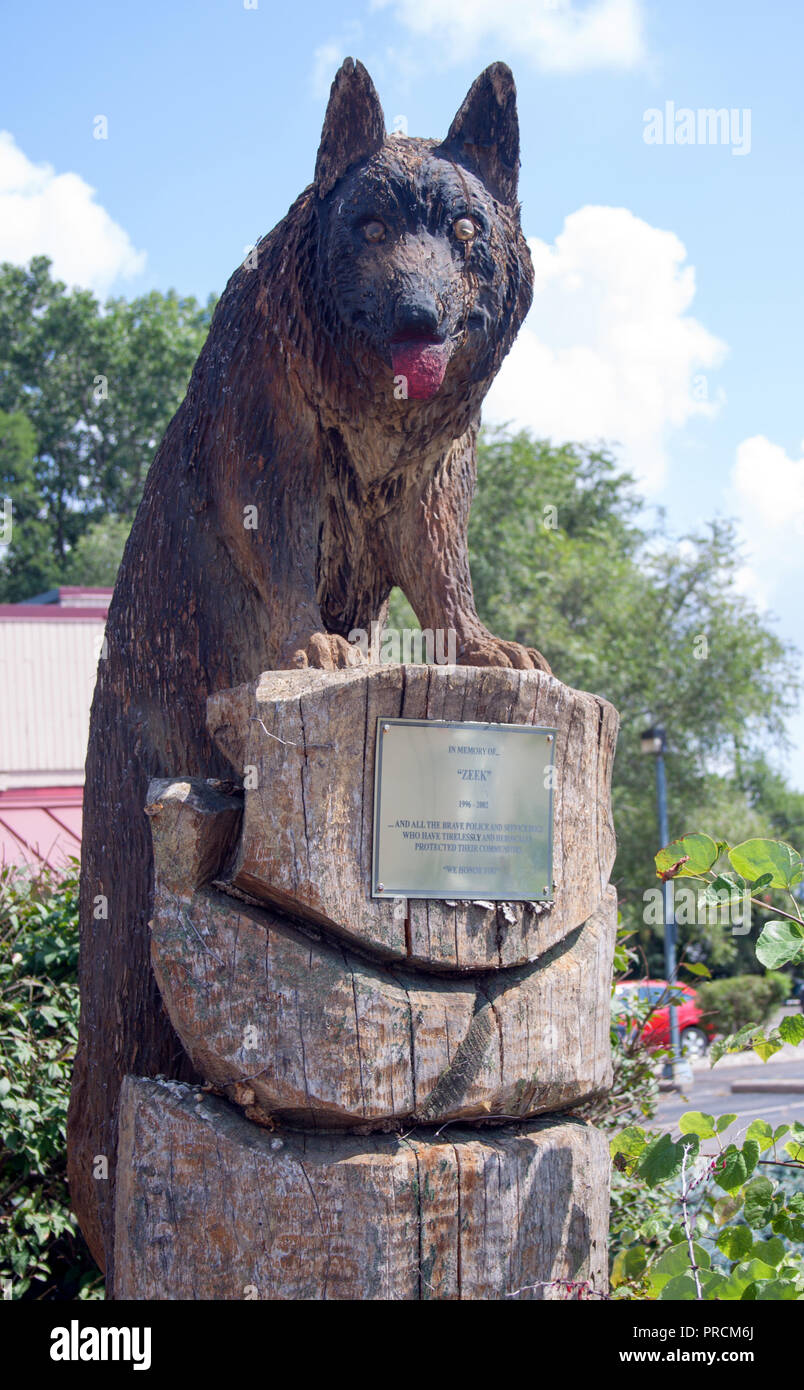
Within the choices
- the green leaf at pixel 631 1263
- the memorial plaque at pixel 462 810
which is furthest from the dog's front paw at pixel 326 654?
the green leaf at pixel 631 1263

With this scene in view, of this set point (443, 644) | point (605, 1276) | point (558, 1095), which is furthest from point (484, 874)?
point (605, 1276)

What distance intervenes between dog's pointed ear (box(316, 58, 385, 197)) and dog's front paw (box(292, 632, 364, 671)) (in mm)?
1181

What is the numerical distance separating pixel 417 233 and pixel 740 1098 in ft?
38.8

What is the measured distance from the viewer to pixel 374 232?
288 cm

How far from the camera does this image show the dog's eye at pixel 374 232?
9.45 feet

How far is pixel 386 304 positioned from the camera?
2.85m

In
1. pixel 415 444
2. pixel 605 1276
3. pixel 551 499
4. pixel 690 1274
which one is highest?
pixel 551 499

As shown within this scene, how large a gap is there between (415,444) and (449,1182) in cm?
191

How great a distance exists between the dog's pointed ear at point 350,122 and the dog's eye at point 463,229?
28cm

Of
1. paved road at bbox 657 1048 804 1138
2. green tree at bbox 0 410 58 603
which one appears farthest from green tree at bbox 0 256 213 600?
paved road at bbox 657 1048 804 1138

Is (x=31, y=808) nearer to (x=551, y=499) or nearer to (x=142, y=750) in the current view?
(x=142, y=750)

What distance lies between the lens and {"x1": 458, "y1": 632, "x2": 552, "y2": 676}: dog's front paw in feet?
10.4

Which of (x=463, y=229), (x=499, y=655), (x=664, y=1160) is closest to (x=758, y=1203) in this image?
(x=664, y=1160)

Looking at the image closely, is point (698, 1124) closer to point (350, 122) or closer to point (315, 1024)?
point (315, 1024)
